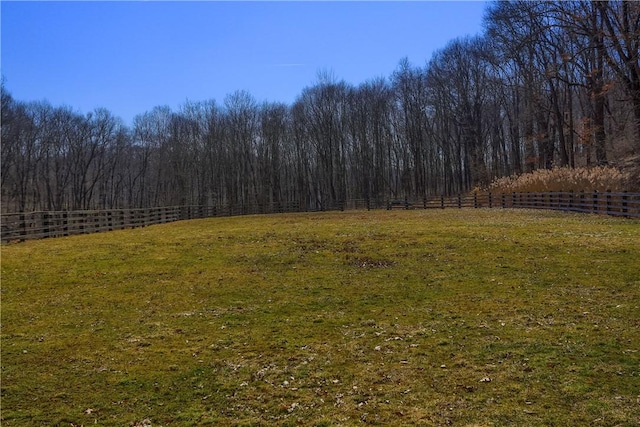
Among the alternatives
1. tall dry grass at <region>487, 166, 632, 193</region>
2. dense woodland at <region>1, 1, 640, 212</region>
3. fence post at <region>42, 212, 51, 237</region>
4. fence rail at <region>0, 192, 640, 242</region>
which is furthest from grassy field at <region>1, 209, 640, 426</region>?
dense woodland at <region>1, 1, 640, 212</region>

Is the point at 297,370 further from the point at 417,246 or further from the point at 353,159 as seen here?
the point at 353,159

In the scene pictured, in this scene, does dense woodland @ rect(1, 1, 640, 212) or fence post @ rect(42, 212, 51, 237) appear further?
dense woodland @ rect(1, 1, 640, 212)

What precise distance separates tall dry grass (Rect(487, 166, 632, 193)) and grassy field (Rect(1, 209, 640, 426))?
1164cm

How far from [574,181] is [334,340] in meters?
24.6

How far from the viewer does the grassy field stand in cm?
448

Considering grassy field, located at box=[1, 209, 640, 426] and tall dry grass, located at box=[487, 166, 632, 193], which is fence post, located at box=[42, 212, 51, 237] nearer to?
grassy field, located at box=[1, 209, 640, 426]

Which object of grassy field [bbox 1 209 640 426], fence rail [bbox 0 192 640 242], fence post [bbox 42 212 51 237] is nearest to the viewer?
grassy field [bbox 1 209 640 426]

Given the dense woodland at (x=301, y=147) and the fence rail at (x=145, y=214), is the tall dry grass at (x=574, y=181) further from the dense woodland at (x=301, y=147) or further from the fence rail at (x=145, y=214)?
the dense woodland at (x=301, y=147)

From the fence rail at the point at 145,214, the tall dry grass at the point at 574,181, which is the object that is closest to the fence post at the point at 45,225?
the fence rail at the point at 145,214

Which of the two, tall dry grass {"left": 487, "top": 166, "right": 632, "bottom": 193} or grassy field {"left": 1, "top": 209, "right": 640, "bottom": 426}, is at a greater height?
tall dry grass {"left": 487, "top": 166, "right": 632, "bottom": 193}

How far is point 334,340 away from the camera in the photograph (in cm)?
642

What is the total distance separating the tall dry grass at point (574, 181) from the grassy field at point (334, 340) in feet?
38.2

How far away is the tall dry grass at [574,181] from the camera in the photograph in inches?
875

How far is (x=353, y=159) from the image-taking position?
67.2 meters
